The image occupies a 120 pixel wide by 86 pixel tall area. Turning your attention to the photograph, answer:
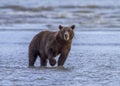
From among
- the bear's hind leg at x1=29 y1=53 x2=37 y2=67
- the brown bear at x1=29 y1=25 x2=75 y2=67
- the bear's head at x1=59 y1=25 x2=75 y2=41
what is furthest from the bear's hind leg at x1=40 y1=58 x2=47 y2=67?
the bear's head at x1=59 y1=25 x2=75 y2=41

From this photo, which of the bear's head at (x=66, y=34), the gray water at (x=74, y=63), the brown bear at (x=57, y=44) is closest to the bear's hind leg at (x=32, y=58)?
the gray water at (x=74, y=63)

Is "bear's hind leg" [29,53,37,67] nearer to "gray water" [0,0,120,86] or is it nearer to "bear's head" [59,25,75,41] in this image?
"gray water" [0,0,120,86]

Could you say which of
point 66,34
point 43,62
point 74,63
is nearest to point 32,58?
point 43,62

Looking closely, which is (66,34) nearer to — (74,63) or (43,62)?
(43,62)

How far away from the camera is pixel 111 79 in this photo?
37.4ft

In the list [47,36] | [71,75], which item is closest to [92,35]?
[47,36]

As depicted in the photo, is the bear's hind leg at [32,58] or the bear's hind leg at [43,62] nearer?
the bear's hind leg at [43,62]

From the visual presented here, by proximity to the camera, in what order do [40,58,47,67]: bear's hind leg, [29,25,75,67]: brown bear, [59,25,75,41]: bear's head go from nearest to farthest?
[59,25,75,41]: bear's head → [29,25,75,67]: brown bear → [40,58,47,67]: bear's hind leg

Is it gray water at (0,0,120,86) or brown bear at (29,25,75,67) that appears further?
brown bear at (29,25,75,67)

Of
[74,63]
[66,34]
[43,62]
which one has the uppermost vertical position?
[66,34]

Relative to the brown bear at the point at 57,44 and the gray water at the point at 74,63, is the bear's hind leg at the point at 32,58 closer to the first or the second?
the gray water at the point at 74,63

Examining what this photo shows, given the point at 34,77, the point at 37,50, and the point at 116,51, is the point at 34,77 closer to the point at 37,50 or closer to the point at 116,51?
the point at 37,50

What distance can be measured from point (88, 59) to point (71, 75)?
9.32 ft

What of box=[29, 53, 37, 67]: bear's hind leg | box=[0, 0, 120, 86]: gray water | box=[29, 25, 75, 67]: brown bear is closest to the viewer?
box=[0, 0, 120, 86]: gray water
